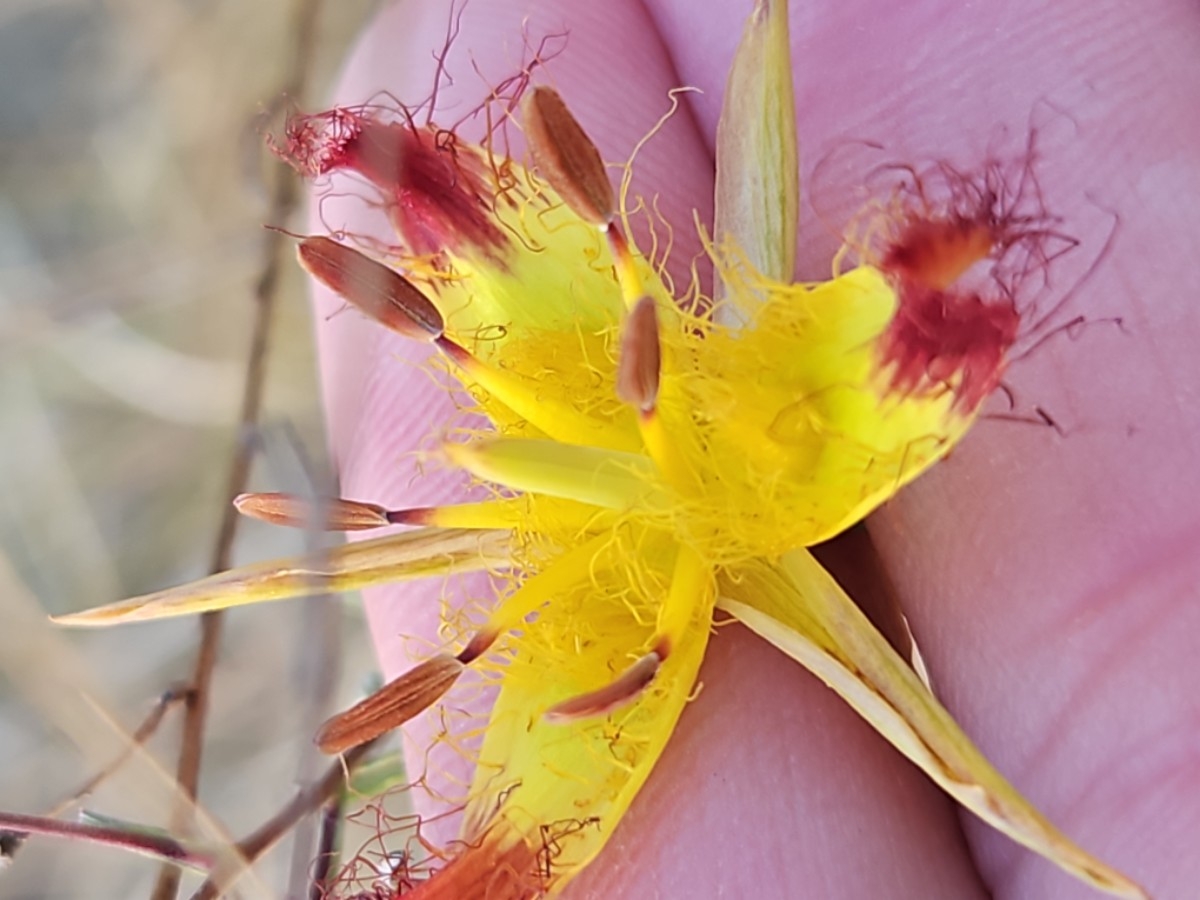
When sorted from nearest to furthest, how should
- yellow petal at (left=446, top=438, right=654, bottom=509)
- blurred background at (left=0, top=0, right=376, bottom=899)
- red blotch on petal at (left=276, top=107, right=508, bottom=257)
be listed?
yellow petal at (left=446, top=438, right=654, bottom=509)
red blotch on petal at (left=276, top=107, right=508, bottom=257)
blurred background at (left=0, top=0, right=376, bottom=899)

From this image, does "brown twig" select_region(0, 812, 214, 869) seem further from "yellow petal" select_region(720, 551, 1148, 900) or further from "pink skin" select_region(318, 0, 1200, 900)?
"yellow petal" select_region(720, 551, 1148, 900)

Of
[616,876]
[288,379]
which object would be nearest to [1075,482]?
[616,876]

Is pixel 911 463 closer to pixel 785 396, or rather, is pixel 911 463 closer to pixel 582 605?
pixel 785 396

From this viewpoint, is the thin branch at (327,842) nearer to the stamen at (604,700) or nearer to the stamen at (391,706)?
the stamen at (391,706)

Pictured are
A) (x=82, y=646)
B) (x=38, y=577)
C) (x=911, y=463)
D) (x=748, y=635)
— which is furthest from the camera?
(x=38, y=577)

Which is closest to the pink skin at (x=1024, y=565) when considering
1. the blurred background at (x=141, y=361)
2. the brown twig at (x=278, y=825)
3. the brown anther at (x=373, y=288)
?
the brown twig at (x=278, y=825)

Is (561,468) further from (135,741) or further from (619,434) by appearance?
(135,741)

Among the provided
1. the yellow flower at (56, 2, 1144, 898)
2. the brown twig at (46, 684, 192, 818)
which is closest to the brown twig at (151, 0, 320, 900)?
the brown twig at (46, 684, 192, 818)
